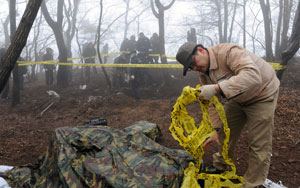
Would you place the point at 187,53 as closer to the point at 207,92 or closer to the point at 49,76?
the point at 207,92

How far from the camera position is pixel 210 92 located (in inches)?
78.7

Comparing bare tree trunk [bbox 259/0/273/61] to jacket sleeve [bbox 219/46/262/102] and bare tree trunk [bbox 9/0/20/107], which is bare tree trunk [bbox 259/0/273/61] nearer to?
jacket sleeve [bbox 219/46/262/102]

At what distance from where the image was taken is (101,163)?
7.23ft

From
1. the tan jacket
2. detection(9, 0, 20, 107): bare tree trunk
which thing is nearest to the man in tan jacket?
the tan jacket

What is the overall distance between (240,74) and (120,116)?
4.41 m

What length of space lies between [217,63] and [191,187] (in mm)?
1209

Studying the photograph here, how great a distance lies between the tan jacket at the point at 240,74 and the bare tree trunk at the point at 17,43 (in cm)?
350

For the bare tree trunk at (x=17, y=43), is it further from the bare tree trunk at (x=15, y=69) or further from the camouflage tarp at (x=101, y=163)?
the bare tree trunk at (x=15, y=69)

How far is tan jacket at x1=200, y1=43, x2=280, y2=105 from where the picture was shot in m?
1.91

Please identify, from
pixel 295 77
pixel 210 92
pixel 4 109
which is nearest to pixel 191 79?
pixel 295 77

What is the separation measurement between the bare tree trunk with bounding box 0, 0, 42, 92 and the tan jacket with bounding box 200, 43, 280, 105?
138 inches

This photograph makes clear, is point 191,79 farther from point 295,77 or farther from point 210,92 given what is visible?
point 210,92

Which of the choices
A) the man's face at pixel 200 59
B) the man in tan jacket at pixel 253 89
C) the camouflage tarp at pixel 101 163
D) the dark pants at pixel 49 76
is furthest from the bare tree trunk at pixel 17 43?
the dark pants at pixel 49 76

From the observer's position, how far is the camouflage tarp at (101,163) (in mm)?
2059
